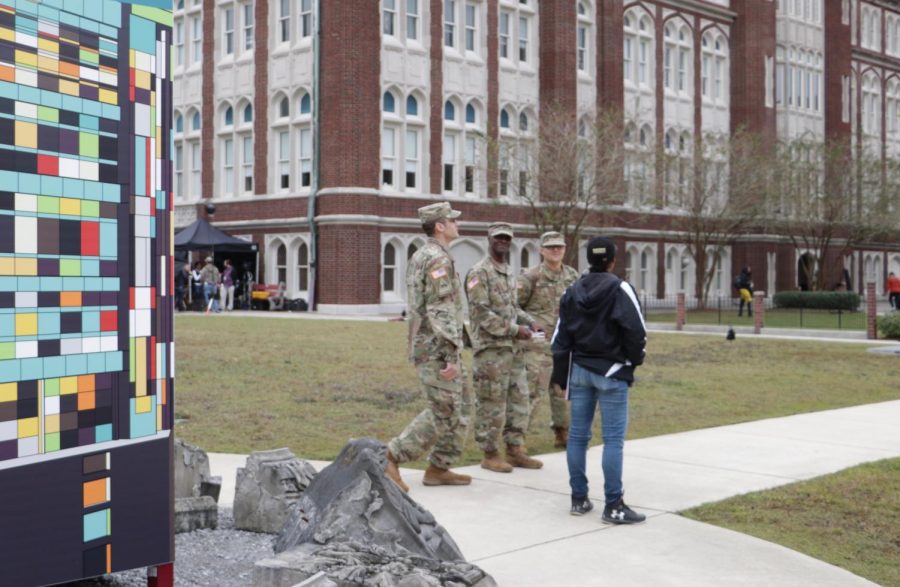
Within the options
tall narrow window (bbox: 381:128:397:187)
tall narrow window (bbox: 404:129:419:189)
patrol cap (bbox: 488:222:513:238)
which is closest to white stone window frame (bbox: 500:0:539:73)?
tall narrow window (bbox: 404:129:419:189)

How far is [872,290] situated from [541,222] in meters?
14.5

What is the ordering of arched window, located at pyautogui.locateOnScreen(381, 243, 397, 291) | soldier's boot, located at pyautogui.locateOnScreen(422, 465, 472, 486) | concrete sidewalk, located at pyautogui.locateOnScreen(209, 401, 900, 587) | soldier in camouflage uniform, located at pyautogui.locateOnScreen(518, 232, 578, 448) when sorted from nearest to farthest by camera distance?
1. concrete sidewalk, located at pyautogui.locateOnScreen(209, 401, 900, 587)
2. soldier's boot, located at pyautogui.locateOnScreen(422, 465, 472, 486)
3. soldier in camouflage uniform, located at pyautogui.locateOnScreen(518, 232, 578, 448)
4. arched window, located at pyautogui.locateOnScreen(381, 243, 397, 291)

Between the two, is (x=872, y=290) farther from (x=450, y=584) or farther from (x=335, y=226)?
(x=450, y=584)

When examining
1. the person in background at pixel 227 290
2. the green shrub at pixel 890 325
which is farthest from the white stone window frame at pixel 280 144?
the green shrub at pixel 890 325

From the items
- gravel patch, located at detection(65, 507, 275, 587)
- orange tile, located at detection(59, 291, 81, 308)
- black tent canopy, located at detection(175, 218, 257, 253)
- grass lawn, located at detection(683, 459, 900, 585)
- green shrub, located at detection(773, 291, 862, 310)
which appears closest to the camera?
orange tile, located at detection(59, 291, 81, 308)

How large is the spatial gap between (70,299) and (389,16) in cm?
3387

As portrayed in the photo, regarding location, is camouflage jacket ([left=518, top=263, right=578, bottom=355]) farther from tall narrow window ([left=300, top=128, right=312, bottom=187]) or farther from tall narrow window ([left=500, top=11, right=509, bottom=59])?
tall narrow window ([left=500, top=11, right=509, bottom=59])

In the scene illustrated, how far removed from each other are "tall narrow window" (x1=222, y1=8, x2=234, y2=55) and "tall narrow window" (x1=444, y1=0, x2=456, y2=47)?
28.2ft

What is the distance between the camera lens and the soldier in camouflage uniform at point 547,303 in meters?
8.77

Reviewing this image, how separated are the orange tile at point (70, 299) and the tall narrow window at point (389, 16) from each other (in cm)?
3336

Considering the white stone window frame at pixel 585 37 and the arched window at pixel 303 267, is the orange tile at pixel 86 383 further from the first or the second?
the white stone window frame at pixel 585 37

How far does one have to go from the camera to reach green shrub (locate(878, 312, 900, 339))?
2459 cm

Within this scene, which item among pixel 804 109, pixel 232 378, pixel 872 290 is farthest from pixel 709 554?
pixel 804 109

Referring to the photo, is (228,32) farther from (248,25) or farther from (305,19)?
(305,19)
